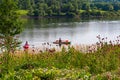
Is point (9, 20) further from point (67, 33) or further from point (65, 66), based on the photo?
point (67, 33)

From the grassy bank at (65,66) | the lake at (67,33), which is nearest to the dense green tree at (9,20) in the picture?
the lake at (67,33)

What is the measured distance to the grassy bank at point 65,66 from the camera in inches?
427

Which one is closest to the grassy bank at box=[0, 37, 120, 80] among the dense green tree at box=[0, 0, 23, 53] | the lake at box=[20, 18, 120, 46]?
the dense green tree at box=[0, 0, 23, 53]

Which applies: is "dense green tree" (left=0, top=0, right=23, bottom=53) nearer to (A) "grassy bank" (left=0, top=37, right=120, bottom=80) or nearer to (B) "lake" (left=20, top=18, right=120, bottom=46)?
(B) "lake" (left=20, top=18, right=120, bottom=46)

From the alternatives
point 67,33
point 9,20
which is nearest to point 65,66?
point 9,20

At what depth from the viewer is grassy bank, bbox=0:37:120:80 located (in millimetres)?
10841

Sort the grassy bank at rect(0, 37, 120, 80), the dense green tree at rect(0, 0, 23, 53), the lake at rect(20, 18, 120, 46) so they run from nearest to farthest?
the grassy bank at rect(0, 37, 120, 80), the dense green tree at rect(0, 0, 23, 53), the lake at rect(20, 18, 120, 46)

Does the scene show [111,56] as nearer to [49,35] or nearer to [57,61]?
[57,61]

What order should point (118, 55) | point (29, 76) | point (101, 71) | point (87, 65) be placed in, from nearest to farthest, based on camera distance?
1. point (29, 76)
2. point (101, 71)
3. point (87, 65)
4. point (118, 55)

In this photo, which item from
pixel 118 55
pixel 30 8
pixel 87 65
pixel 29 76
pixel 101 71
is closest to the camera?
pixel 29 76

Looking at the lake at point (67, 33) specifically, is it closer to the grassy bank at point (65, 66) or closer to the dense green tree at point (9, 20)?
the dense green tree at point (9, 20)

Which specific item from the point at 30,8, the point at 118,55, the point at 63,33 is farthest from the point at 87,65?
the point at 30,8

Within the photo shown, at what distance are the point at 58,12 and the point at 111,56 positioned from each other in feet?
581

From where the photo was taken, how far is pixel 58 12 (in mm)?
190375
